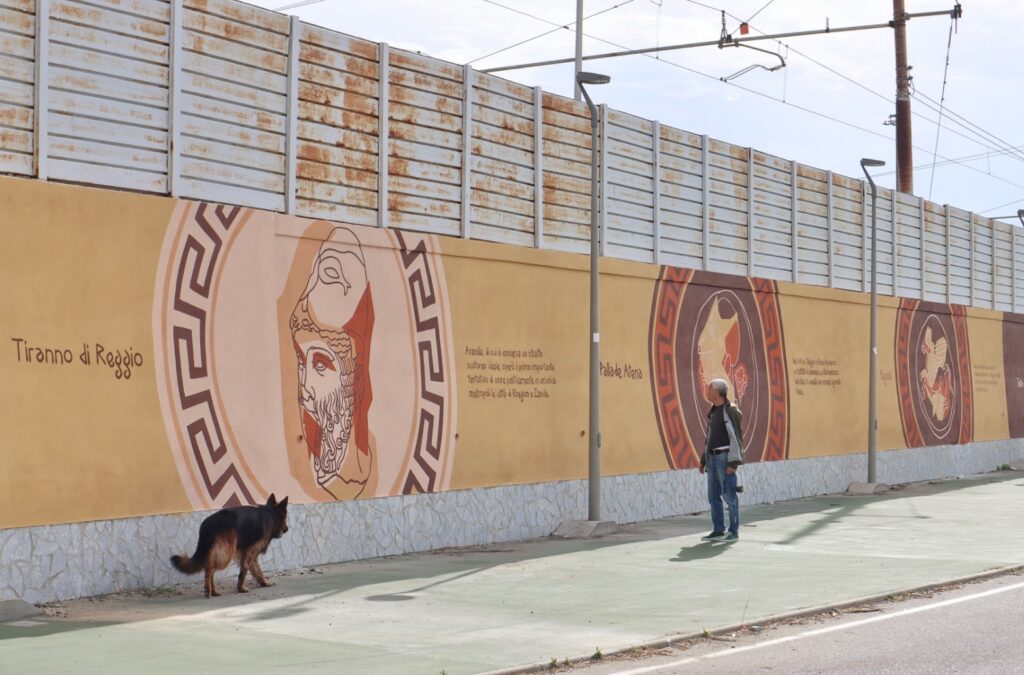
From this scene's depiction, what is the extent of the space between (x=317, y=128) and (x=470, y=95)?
281cm

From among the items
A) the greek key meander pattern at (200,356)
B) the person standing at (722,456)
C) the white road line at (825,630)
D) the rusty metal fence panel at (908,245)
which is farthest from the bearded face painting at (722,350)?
the greek key meander pattern at (200,356)

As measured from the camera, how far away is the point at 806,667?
867 cm

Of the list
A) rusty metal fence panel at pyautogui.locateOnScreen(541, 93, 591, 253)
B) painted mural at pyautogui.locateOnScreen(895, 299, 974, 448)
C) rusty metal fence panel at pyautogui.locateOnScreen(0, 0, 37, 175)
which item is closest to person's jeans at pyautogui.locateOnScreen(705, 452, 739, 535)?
rusty metal fence panel at pyautogui.locateOnScreen(541, 93, 591, 253)

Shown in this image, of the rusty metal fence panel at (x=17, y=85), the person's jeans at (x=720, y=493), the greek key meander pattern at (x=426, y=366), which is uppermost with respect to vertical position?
the rusty metal fence panel at (x=17, y=85)

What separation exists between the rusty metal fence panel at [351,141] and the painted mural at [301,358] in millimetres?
449

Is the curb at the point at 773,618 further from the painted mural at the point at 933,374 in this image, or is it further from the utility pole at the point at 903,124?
the utility pole at the point at 903,124

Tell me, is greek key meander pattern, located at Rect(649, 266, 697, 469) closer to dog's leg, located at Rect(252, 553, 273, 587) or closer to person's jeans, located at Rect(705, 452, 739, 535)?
person's jeans, located at Rect(705, 452, 739, 535)

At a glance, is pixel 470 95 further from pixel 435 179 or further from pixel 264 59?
pixel 264 59

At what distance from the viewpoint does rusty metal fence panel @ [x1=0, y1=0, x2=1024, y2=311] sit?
12727 millimetres

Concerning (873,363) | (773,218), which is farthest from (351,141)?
(873,363)

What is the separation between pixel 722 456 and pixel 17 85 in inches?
366

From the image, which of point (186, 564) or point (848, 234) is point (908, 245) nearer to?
point (848, 234)

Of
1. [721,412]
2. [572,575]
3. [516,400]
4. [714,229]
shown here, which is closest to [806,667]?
[572,575]

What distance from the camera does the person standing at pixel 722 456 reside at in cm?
1680
